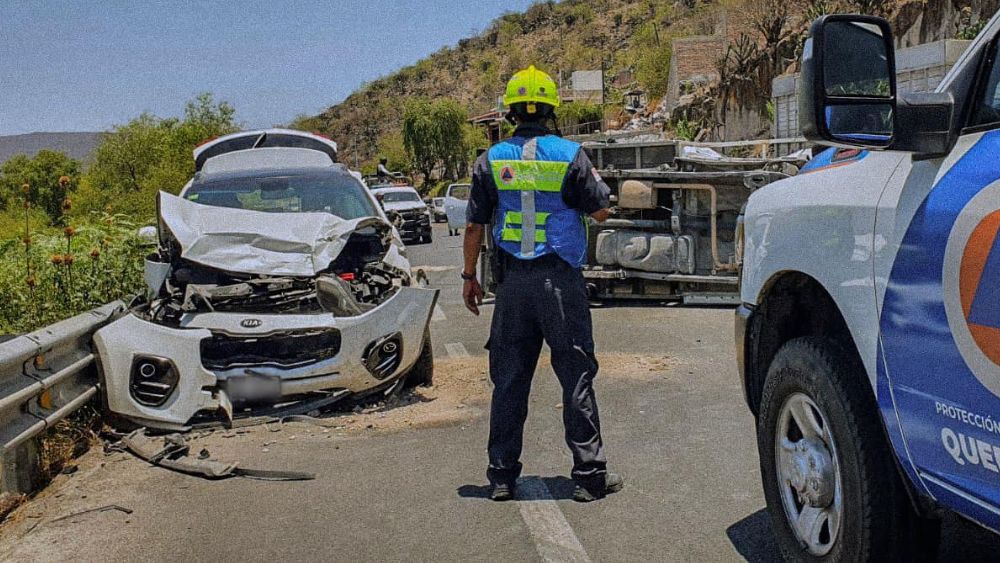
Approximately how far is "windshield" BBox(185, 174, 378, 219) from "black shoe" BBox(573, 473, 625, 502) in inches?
159

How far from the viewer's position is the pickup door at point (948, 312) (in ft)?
7.74

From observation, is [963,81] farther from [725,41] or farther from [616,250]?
[725,41]

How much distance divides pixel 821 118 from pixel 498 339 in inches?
96.8

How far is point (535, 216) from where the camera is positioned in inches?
187

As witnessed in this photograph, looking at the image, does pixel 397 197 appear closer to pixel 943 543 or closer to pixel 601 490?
pixel 601 490

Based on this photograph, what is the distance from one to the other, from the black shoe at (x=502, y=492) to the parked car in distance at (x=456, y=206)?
19.8m

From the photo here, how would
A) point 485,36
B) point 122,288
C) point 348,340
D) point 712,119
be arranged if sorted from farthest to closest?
point 485,36
point 712,119
point 122,288
point 348,340

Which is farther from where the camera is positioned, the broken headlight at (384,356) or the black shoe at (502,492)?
the broken headlight at (384,356)

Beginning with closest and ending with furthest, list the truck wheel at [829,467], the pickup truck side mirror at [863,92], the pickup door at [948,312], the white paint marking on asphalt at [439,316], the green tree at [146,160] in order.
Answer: the pickup door at [948,312]
the pickup truck side mirror at [863,92]
the truck wheel at [829,467]
the white paint marking on asphalt at [439,316]
the green tree at [146,160]

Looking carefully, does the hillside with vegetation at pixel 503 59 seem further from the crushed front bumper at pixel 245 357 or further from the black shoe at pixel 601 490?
the black shoe at pixel 601 490

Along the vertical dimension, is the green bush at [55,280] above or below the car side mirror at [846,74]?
below

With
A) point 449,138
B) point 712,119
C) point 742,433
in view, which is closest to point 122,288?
point 742,433

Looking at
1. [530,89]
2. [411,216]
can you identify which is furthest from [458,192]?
[530,89]

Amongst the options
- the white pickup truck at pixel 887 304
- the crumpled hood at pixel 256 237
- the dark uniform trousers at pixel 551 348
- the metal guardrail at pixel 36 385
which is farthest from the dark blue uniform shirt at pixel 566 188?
the metal guardrail at pixel 36 385
